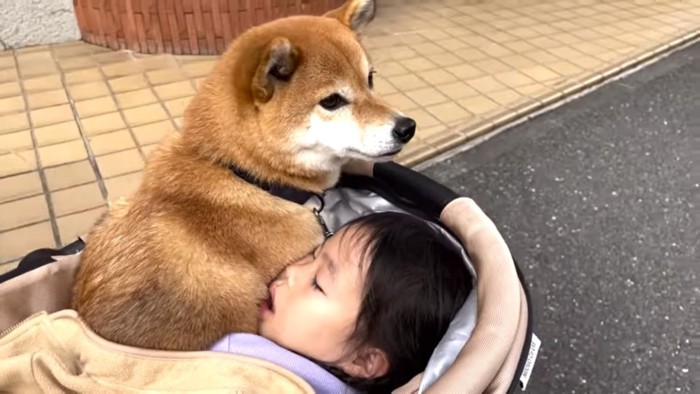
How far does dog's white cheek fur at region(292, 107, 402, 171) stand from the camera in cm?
156

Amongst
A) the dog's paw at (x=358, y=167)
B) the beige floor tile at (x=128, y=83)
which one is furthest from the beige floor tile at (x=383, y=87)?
the dog's paw at (x=358, y=167)

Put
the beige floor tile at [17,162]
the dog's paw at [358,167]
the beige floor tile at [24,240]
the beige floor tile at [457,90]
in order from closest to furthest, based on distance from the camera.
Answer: the dog's paw at [358,167] < the beige floor tile at [24,240] < the beige floor tile at [17,162] < the beige floor tile at [457,90]

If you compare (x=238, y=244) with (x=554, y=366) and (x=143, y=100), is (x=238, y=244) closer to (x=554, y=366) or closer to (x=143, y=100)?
(x=554, y=366)

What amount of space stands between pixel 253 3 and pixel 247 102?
2350 mm

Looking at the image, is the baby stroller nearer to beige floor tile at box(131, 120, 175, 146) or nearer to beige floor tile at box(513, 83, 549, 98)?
beige floor tile at box(131, 120, 175, 146)

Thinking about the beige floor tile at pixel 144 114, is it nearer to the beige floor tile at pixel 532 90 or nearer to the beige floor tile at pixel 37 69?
the beige floor tile at pixel 37 69

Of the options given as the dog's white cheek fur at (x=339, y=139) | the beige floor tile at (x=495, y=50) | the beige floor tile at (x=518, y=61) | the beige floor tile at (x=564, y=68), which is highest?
the dog's white cheek fur at (x=339, y=139)

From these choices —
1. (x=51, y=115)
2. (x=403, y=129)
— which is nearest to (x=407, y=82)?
(x=51, y=115)

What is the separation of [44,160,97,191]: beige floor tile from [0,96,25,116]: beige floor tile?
0.64 metres

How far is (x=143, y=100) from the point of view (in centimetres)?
320

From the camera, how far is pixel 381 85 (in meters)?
3.47

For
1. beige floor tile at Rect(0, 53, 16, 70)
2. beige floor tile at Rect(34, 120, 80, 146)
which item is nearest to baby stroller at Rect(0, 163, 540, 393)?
beige floor tile at Rect(34, 120, 80, 146)

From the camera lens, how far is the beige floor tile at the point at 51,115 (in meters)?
3.00

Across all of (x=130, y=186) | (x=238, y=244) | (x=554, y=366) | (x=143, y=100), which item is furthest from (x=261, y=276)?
(x=143, y=100)
